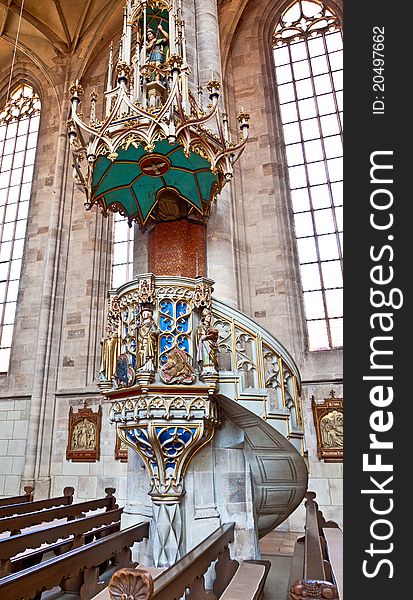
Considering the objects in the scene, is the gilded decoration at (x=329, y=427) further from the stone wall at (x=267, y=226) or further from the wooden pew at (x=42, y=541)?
the wooden pew at (x=42, y=541)

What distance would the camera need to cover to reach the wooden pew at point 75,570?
279 centimetres

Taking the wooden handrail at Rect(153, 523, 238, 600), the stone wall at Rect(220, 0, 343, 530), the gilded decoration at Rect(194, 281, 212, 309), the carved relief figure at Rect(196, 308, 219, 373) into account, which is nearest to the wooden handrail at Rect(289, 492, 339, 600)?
the wooden handrail at Rect(153, 523, 238, 600)

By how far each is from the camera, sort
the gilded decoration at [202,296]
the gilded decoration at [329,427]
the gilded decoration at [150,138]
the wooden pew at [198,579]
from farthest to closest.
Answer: the gilded decoration at [329,427], the gilded decoration at [150,138], the gilded decoration at [202,296], the wooden pew at [198,579]

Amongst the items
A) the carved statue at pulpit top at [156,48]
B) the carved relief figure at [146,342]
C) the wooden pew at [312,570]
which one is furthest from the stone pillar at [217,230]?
the wooden pew at [312,570]

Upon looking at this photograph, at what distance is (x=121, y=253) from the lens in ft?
37.4

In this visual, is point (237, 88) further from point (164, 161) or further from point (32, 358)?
point (32, 358)

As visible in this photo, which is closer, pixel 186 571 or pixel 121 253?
pixel 186 571

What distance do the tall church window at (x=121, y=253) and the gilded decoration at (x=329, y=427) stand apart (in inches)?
215

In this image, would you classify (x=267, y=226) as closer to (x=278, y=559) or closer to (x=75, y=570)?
(x=278, y=559)

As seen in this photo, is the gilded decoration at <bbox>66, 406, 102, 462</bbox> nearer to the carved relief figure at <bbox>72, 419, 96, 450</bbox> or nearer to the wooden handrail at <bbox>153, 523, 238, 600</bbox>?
the carved relief figure at <bbox>72, 419, 96, 450</bbox>

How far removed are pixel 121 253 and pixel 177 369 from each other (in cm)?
725

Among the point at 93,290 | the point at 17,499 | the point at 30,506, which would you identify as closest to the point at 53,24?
the point at 93,290

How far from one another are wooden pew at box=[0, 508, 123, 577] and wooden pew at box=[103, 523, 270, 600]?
3.01ft

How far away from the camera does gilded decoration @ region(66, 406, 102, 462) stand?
→ 31.4 feet
